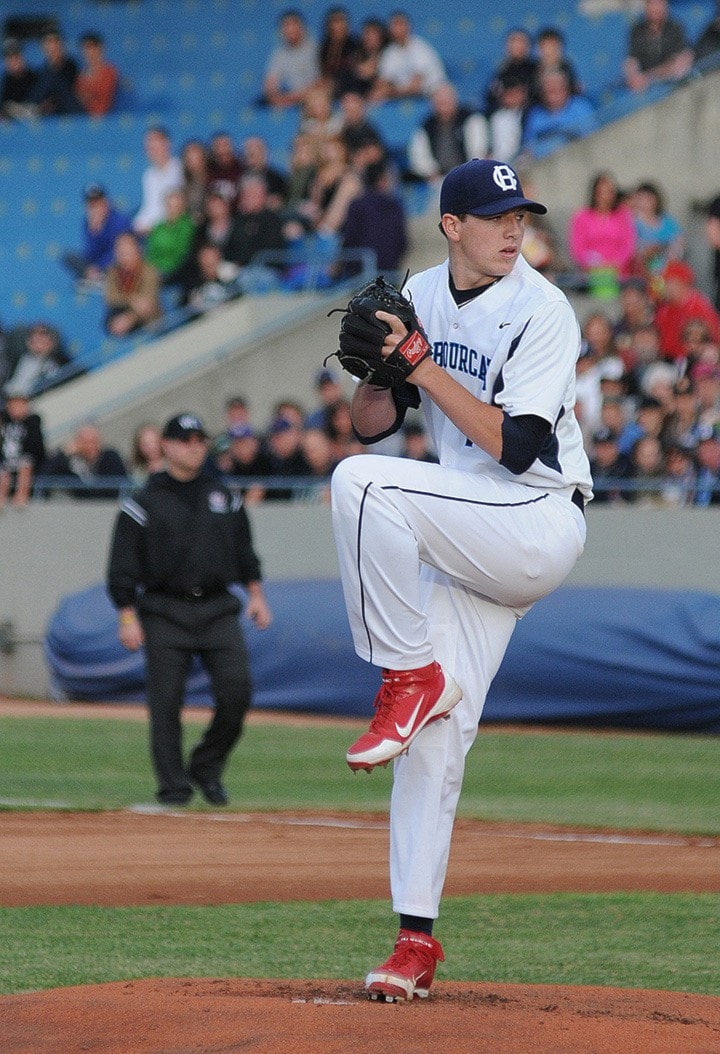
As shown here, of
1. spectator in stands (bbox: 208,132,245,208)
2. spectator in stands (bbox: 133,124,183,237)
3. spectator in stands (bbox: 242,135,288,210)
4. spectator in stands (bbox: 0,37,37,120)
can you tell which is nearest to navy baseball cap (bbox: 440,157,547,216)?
spectator in stands (bbox: 242,135,288,210)

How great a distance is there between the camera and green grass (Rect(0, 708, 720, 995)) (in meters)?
5.70

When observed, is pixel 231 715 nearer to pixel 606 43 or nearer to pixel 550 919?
pixel 550 919

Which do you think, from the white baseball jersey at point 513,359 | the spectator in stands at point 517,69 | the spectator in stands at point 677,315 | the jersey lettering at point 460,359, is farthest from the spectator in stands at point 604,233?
the jersey lettering at point 460,359

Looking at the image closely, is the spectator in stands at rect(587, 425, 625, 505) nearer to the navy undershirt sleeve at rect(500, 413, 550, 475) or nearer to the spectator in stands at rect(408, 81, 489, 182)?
the spectator in stands at rect(408, 81, 489, 182)

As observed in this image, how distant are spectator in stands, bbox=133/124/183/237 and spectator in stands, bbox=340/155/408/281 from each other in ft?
9.61

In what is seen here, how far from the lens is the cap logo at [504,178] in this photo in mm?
4812

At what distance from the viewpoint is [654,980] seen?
5598mm

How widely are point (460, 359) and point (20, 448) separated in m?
12.2

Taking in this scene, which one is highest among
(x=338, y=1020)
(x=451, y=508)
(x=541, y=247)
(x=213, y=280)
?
(x=541, y=247)

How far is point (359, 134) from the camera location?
18156 millimetres

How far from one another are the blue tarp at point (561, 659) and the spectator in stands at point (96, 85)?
9960 mm

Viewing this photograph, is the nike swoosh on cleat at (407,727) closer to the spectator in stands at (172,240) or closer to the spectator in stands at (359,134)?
the spectator in stands at (359,134)

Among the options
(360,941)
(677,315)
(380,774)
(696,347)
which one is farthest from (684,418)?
(360,941)

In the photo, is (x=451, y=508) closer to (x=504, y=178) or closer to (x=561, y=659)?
(x=504, y=178)
